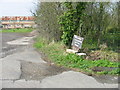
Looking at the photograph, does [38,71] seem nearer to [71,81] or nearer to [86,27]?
[71,81]

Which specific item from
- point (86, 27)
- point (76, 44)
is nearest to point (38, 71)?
point (76, 44)

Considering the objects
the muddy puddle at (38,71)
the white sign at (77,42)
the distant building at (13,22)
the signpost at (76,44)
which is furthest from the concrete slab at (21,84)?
the distant building at (13,22)

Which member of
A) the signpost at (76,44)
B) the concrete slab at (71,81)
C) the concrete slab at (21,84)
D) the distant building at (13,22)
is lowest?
the distant building at (13,22)

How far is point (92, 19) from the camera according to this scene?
9000 millimetres

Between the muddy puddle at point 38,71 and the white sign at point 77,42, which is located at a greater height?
the white sign at point 77,42

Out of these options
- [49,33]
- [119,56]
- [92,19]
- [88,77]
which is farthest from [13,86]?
[49,33]

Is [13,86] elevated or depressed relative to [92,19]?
depressed

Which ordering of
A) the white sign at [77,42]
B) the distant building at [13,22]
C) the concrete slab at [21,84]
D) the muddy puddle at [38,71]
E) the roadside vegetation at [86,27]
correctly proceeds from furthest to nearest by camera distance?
1. the distant building at [13,22]
2. the white sign at [77,42]
3. the roadside vegetation at [86,27]
4. the muddy puddle at [38,71]
5. the concrete slab at [21,84]

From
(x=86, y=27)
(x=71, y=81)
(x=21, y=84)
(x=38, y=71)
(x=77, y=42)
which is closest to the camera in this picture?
(x=21, y=84)

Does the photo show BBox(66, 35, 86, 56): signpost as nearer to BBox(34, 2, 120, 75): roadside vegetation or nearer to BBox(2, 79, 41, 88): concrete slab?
BBox(34, 2, 120, 75): roadside vegetation

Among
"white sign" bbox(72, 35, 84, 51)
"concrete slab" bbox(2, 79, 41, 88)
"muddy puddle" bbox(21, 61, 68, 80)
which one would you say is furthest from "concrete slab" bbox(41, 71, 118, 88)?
"white sign" bbox(72, 35, 84, 51)

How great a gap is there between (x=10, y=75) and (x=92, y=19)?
20.4 ft

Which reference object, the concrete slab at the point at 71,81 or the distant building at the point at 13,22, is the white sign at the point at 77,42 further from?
the distant building at the point at 13,22

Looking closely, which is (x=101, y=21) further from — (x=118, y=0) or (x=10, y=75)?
(x=10, y=75)
